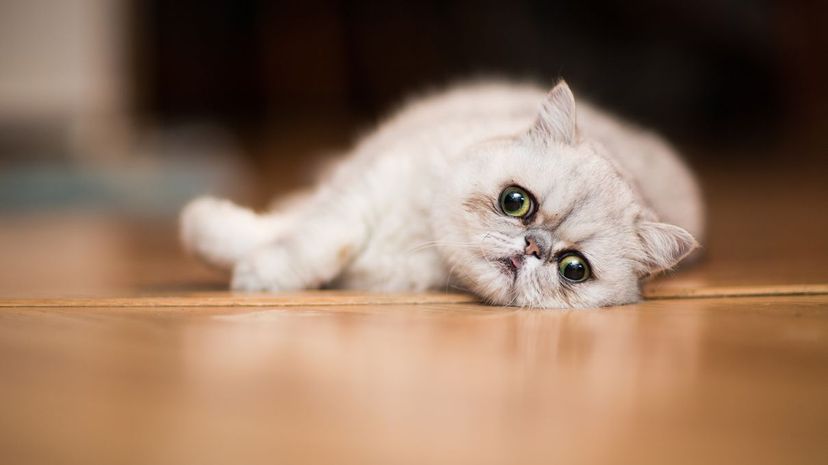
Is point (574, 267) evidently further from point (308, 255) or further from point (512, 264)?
point (308, 255)

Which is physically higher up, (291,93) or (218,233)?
(291,93)

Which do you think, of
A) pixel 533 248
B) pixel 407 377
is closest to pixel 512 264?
pixel 533 248

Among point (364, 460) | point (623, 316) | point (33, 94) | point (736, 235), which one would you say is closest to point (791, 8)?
point (736, 235)

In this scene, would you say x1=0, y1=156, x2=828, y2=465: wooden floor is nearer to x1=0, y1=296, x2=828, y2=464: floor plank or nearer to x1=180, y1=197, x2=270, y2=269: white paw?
x1=0, y1=296, x2=828, y2=464: floor plank

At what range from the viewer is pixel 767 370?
1189mm

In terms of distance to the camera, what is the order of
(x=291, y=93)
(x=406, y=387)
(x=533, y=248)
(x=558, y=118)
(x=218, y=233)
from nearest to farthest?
(x=406, y=387) → (x=533, y=248) → (x=558, y=118) → (x=218, y=233) → (x=291, y=93)

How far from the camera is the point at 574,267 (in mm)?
1709

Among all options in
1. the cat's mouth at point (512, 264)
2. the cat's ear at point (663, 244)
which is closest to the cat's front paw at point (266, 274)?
the cat's mouth at point (512, 264)

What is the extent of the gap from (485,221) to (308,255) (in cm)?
38

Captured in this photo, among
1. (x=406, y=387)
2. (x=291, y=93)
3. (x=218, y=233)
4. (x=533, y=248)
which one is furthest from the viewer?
(x=291, y=93)

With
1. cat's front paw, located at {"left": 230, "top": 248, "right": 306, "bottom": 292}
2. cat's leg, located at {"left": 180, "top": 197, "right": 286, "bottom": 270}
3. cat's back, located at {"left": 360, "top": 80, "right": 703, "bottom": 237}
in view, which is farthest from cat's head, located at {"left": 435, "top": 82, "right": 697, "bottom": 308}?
cat's leg, located at {"left": 180, "top": 197, "right": 286, "bottom": 270}

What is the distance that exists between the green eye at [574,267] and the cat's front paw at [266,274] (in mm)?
549

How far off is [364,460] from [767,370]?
0.60m

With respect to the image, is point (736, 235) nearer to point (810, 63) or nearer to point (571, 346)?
point (571, 346)
